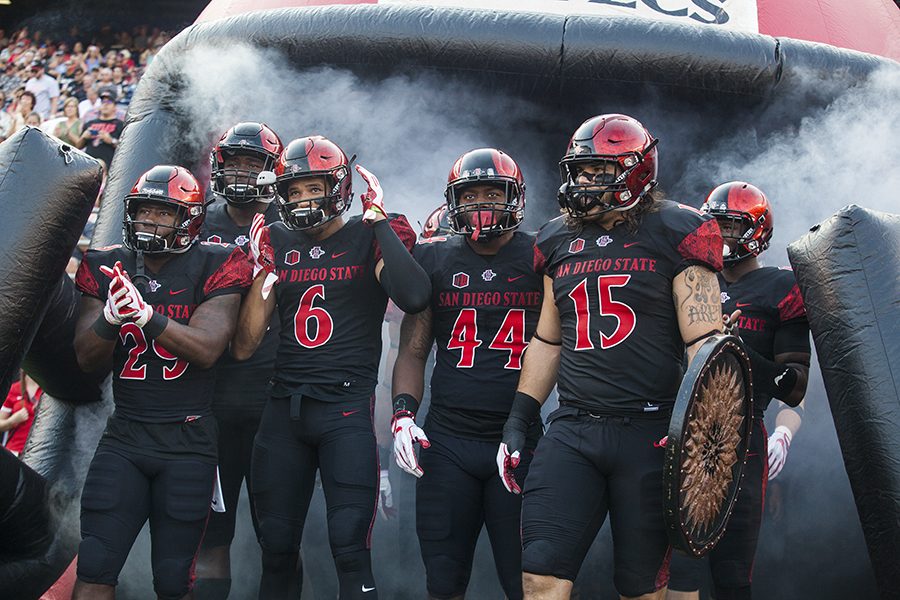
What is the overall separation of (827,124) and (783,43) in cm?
48

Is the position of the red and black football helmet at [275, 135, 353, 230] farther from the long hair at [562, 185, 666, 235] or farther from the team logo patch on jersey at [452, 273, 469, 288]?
the long hair at [562, 185, 666, 235]

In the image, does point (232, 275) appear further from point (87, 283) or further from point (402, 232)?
point (402, 232)

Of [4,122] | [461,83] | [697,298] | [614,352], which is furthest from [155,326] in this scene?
[4,122]

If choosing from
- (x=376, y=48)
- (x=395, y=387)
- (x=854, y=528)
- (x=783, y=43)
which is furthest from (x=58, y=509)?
(x=783, y=43)

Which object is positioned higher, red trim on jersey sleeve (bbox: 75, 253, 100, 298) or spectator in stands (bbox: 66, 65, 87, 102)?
spectator in stands (bbox: 66, 65, 87, 102)

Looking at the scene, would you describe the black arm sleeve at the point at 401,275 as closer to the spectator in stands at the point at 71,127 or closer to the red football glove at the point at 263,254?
the red football glove at the point at 263,254

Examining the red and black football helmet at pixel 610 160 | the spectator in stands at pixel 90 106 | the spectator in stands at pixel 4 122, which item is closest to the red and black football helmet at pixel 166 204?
the red and black football helmet at pixel 610 160

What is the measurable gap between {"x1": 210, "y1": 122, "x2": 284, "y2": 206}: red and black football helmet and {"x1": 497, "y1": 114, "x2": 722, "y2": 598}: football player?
1.52 meters

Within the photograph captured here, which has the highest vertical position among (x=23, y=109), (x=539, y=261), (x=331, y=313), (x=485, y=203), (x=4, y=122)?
(x=23, y=109)

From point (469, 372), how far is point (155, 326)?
1080mm

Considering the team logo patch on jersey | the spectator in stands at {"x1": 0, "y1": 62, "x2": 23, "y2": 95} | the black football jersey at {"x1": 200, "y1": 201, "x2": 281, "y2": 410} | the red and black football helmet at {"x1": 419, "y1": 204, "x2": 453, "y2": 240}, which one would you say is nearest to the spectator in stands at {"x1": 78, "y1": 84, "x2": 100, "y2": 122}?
the spectator in stands at {"x1": 0, "y1": 62, "x2": 23, "y2": 95}

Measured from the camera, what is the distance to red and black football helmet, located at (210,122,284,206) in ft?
14.4

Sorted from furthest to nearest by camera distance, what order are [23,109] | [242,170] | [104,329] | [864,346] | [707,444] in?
[23,109]
[242,170]
[104,329]
[864,346]
[707,444]

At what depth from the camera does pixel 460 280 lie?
3818 millimetres
